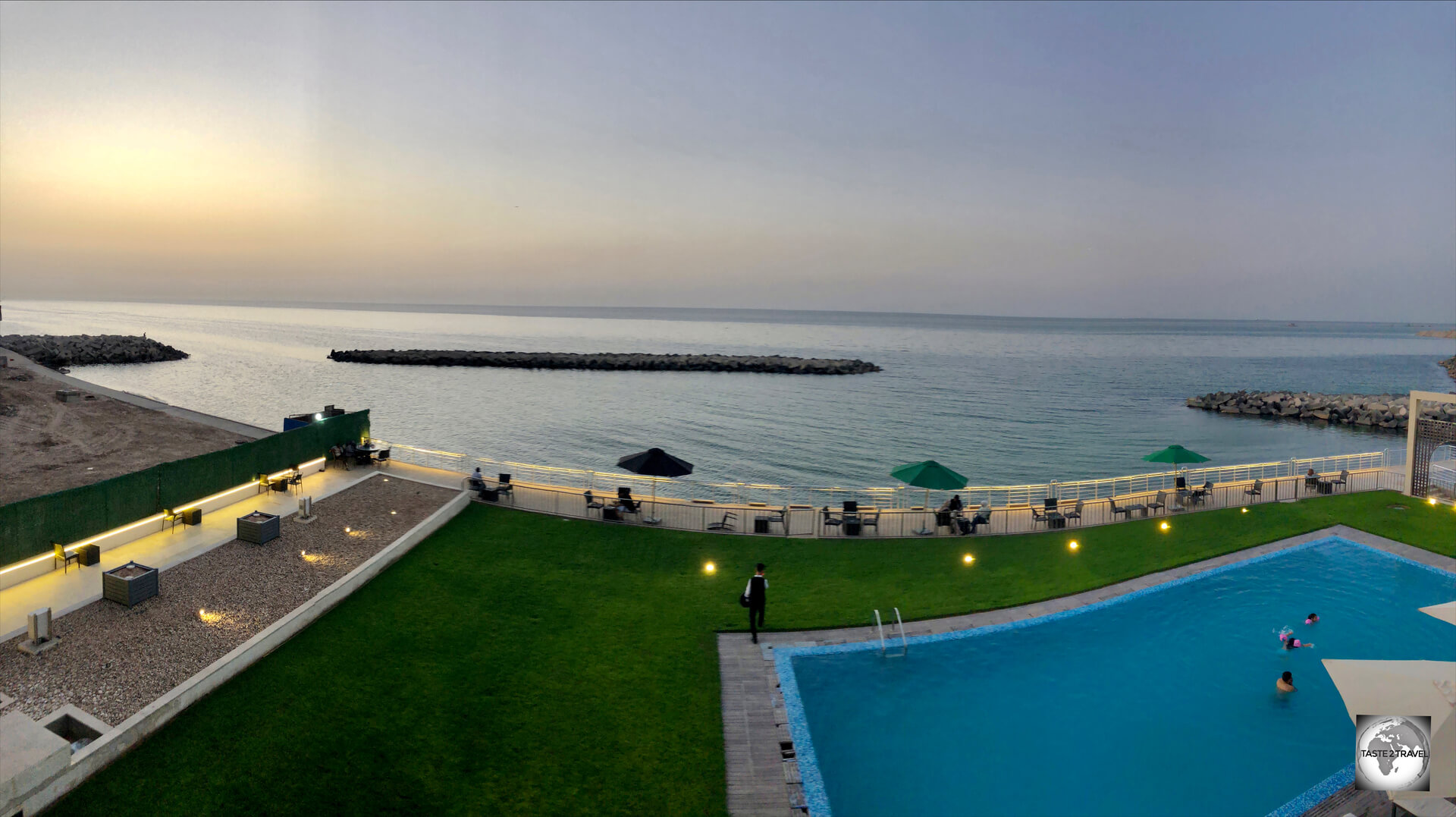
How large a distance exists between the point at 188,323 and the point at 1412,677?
22812cm

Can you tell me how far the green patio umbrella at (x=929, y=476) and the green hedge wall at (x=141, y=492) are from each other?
1650 cm

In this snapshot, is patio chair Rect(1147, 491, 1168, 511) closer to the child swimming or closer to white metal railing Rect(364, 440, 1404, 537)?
white metal railing Rect(364, 440, 1404, 537)

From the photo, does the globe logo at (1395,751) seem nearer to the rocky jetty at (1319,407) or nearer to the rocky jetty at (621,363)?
the rocky jetty at (1319,407)

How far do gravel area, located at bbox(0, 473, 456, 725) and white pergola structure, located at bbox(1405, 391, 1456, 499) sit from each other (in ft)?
93.9

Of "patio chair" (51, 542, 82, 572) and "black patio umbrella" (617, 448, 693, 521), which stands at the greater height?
"black patio umbrella" (617, 448, 693, 521)

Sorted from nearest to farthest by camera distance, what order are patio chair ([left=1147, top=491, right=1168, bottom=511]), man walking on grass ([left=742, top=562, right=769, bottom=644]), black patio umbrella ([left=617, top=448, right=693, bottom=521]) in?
man walking on grass ([left=742, top=562, right=769, bottom=644]) → black patio umbrella ([left=617, top=448, right=693, bottom=521]) → patio chair ([left=1147, top=491, right=1168, bottom=511])

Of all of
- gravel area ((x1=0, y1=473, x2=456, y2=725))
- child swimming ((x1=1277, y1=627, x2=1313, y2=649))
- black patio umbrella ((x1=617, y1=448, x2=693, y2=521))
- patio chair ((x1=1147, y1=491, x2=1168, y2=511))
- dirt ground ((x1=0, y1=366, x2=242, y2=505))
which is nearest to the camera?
gravel area ((x1=0, y1=473, x2=456, y2=725))

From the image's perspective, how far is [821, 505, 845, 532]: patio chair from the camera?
1795 centimetres

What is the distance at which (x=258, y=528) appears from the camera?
48.8 feet

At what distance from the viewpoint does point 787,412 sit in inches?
2206

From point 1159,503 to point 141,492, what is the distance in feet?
84.2

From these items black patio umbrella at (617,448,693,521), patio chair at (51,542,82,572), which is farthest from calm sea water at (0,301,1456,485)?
patio chair at (51,542,82,572)

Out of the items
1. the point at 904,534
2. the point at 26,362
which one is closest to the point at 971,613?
the point at 904,534

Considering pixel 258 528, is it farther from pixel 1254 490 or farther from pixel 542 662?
pixel 1254 490
